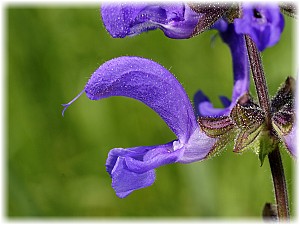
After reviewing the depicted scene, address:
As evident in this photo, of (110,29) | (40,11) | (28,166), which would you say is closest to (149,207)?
(28,166)

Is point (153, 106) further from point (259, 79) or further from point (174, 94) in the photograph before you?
point (259, 79)

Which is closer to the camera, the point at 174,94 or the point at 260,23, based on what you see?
the point at 260,23

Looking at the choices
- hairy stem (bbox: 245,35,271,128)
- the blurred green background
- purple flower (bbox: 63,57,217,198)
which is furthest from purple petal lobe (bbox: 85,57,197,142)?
the blurred green background

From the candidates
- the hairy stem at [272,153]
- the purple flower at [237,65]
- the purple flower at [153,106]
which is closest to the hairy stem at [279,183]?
the hairy stem at [272,153]

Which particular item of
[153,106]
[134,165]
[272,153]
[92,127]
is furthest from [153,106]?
[92,127]

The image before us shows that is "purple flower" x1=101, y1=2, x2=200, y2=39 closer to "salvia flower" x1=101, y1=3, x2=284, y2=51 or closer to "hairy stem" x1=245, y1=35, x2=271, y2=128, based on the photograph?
"salvia flower" x1=101, y1=3, x2=284, y2=51
